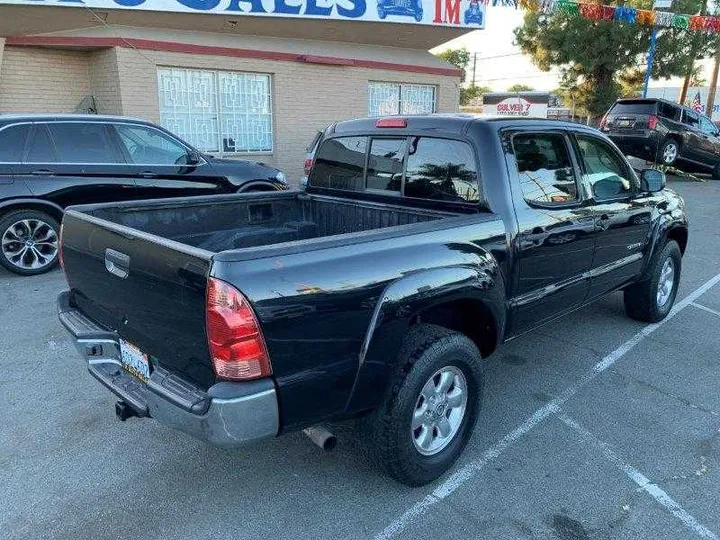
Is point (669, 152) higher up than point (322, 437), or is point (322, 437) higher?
point (669, 152)

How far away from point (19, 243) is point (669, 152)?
659 inches

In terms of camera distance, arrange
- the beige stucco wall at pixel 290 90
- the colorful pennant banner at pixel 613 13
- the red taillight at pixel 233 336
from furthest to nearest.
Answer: the colorful pennant banner at pixel 613 13, the beige stucco wall at pixel 290 90, the red taillight at pixel 233 336

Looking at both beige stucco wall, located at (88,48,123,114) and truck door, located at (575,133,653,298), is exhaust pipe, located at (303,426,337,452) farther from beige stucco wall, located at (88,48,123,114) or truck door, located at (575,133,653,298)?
beige stucco wall, located at (88,48,123,114)

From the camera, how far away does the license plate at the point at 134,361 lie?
8.90 ft

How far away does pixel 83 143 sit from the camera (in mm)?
6738

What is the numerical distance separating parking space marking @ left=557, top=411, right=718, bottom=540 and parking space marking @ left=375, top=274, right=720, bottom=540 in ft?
0.57

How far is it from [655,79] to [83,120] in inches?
941

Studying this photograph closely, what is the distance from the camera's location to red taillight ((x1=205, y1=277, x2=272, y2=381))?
7.12 ft

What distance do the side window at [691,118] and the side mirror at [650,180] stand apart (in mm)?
14389

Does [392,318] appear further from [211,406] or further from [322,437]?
[211,406]

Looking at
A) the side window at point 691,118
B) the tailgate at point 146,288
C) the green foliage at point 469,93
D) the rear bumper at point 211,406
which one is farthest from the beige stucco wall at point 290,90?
the green foliage at point 469,93

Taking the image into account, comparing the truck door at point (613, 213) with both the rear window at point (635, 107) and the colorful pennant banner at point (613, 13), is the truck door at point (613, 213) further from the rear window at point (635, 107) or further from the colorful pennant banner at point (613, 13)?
the rear window at point (635, 107)

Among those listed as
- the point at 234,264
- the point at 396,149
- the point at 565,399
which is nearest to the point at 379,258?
the point at 234,264

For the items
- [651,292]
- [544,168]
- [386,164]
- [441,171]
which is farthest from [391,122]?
[651,292]
